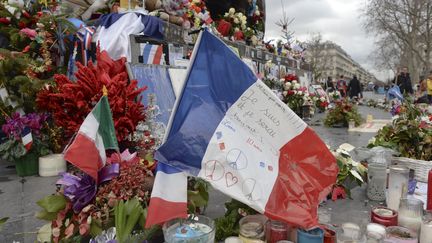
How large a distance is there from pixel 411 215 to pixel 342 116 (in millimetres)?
7052

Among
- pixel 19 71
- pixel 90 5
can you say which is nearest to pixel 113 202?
pixel 19 71

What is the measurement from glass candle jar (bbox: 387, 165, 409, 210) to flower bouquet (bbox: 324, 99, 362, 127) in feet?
20.7

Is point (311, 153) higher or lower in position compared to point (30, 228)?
higher

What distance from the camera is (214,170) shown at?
6.29 feet

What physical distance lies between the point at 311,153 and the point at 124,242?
1.15 meters

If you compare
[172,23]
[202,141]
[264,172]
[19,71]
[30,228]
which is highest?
[172,23]

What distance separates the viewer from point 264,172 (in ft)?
6.37

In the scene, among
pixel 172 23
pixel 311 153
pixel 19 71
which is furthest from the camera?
pixel 172 23

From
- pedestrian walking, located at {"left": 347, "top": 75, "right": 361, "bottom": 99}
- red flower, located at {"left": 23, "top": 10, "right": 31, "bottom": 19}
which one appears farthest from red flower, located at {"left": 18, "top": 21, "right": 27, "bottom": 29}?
pedestrian walking, located at {"left": 347, "top": 75, "right": 361, "bottom": 99}

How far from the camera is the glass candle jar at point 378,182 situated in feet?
10.1

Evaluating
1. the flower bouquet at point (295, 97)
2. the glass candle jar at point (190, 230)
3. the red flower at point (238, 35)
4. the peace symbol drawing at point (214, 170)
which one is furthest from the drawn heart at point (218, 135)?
the flower bouquet at point (295, 97)

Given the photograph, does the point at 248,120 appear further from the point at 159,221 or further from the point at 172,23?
the point at 172,23

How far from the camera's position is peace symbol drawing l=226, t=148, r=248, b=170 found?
1.91 meters

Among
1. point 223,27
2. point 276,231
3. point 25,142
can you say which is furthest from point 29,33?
point 223,27
